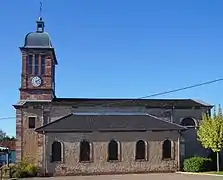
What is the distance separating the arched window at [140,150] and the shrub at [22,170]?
937 centimetres

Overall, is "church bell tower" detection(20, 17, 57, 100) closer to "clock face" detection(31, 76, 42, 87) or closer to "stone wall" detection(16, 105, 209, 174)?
"clock face" detection(31, 76, 42, 87)

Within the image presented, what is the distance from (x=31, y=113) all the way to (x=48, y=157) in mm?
6186

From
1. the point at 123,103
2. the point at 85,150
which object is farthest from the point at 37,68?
the point at 85,150

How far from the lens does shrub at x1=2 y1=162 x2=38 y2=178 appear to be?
35.1 meters

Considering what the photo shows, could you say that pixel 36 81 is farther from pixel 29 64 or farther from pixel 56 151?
pixel 56 151

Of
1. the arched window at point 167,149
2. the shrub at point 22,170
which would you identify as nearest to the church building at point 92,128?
the arched window at point 167,149

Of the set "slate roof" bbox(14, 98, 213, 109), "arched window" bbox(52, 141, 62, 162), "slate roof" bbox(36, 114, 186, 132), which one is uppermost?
"slate roof" bbox(14, 98, 213, 109)

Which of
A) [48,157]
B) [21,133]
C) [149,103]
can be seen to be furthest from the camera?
[149,103]

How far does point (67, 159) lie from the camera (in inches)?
1489

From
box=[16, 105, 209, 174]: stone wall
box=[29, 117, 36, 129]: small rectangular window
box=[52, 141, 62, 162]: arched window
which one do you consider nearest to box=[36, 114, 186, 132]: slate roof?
box=[16, 105, 209, 174]: stone wall

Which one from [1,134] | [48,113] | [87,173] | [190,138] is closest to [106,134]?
[87,173]

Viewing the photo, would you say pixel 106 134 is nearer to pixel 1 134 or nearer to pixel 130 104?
pixel 130 104

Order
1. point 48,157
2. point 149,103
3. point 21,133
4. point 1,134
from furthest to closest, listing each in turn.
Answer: point 1,134
point 149,103
point 21,133
point 48,157

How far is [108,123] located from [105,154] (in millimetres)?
3352
